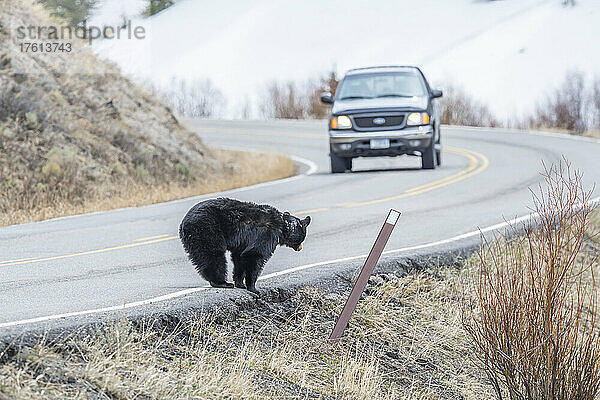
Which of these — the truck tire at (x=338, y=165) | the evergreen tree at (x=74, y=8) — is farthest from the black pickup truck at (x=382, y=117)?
the evergreen tree at (x=74, y=8)

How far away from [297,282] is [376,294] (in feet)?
3.13

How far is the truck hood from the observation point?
20016mm

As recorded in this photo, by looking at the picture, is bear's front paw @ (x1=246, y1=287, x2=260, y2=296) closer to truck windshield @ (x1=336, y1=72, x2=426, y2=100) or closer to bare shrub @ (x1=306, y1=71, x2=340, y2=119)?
truck windshield @ (x1=336, y1=72, x2=426, y2=100)

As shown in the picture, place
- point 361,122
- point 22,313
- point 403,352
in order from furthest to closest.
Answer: point 361,122 < point 403,352 < point 22,313

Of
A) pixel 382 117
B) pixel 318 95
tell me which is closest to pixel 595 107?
pixel 318 95

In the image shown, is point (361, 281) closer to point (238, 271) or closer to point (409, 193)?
point (238, 271)

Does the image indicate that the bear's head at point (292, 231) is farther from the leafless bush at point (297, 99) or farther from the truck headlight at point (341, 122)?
the leafless bush at point (297, 99)

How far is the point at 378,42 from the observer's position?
74.1 meters

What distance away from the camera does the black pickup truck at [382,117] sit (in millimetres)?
19953

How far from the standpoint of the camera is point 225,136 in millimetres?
35906

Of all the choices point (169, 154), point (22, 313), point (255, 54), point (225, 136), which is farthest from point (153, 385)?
point (255, 54)

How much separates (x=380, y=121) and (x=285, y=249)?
8.85 m

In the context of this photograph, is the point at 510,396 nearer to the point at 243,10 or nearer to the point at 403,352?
the point at 403,352

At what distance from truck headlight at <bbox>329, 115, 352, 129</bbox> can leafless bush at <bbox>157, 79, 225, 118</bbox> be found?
85.4ft
